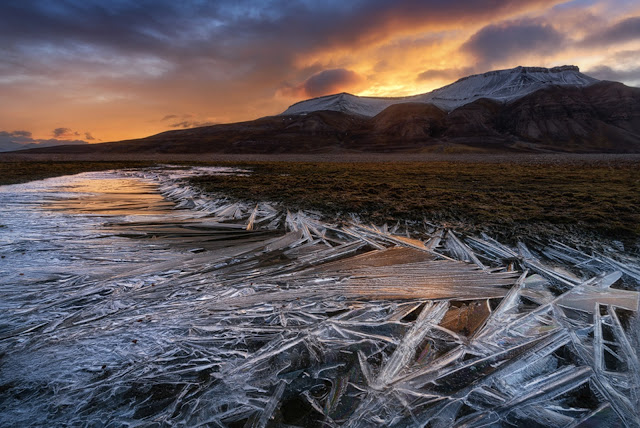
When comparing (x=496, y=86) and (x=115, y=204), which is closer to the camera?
(x=115, y=204)

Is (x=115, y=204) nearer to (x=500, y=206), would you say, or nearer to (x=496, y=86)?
(x=500, y=206)

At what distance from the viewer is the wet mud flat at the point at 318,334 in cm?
176

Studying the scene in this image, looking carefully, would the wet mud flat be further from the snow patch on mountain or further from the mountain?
the snow patch on mountain

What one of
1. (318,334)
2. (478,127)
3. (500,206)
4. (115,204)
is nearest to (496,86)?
(478,127)

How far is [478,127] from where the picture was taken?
3937 inches

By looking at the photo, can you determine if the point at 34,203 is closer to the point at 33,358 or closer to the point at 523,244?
the point at 33,358

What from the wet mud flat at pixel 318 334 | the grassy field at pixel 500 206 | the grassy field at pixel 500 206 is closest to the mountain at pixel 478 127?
the grassy field at pixel 500 206

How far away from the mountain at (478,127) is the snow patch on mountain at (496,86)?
0.45 metres

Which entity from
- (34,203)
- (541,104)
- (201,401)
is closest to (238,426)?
(201,401)

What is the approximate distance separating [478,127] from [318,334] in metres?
115

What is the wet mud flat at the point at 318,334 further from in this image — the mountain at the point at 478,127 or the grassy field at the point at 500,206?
the mountain at the point at 478,127

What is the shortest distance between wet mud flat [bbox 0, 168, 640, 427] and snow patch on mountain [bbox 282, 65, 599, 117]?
143 metres

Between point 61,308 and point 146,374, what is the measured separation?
1454mm

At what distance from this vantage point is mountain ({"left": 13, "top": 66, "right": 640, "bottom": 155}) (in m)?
88.3
